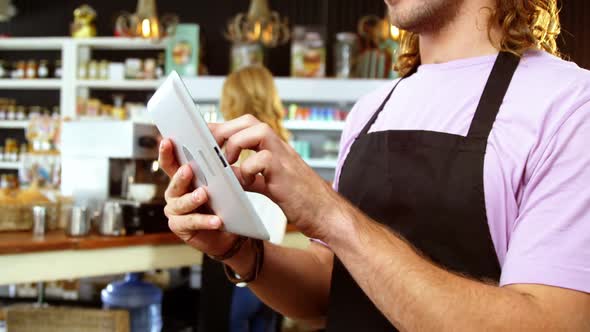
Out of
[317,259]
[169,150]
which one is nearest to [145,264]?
[317,259]

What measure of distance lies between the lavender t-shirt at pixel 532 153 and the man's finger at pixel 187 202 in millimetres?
429

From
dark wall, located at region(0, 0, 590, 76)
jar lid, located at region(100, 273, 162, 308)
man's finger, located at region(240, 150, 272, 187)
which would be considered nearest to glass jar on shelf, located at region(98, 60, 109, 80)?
dark wall, located at region(0, 0, 590, 76)

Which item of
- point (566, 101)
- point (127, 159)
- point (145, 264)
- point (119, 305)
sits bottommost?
point (119, 305)

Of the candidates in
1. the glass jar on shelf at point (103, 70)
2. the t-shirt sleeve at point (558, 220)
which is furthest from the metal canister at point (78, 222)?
the glass jar on shelf at point (103, 70)

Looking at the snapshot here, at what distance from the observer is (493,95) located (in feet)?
3.79

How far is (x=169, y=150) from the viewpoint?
1138 mm

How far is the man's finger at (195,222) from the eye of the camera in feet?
3.60

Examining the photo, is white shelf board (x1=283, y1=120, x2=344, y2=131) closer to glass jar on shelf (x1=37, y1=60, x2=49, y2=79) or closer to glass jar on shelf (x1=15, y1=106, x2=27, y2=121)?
glass jar on shelf (x1=37, y1=60, x2=49, y2=79)

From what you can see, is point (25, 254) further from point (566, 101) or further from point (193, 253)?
point (566, 101)

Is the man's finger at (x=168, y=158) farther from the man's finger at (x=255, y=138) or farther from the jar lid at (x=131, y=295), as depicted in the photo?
the jar lid at (x=131, y=295)

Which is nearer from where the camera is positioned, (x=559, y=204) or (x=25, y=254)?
(x=559, y=204)

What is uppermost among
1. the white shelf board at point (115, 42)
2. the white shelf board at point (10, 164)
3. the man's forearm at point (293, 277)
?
the white shelf board at point (115, 42)

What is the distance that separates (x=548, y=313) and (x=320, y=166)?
5.86 m

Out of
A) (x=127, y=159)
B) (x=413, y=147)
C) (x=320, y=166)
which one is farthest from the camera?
(x=320, y=166)
